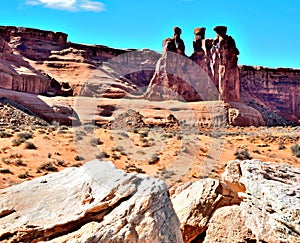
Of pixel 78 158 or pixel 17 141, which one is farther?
pixel 17 141

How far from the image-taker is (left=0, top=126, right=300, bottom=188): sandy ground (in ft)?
57.6

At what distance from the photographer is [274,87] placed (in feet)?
275

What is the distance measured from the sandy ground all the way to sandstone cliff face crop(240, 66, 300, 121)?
5339 centimetres

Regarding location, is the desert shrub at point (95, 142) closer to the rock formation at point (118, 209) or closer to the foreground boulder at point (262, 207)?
the foreground boulder at point (262, 207)

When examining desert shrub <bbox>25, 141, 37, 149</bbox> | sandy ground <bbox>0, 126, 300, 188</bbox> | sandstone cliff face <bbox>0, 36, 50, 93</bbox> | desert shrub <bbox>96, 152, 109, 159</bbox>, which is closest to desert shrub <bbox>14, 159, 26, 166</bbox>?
sandy ground <bbox>0, 126, 300, 188</bbox>

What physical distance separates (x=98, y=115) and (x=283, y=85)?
1930 inches

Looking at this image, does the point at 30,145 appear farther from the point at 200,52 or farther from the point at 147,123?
the point at 200,52

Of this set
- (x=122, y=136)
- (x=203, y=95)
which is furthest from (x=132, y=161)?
(x=203, y=95)

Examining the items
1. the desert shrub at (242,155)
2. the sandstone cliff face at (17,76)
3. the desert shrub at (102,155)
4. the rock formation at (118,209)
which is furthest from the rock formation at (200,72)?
the rock formation at (118,209)

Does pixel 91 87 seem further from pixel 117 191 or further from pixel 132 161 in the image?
pixel 117 191

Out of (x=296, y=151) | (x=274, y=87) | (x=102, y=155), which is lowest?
(x=102, y=155)

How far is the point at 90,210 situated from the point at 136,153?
18855 mm

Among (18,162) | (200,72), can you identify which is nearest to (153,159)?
(18,162)

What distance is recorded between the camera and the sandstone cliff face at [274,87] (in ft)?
271
